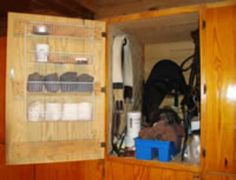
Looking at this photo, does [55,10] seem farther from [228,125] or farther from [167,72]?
[228,125]

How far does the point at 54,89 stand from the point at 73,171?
53 cm

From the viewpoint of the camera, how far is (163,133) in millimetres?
1566

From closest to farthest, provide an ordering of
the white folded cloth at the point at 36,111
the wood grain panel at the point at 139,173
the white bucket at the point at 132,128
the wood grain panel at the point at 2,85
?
1. the wood grain panel at the point at 139,173
2. the white folded cloth at the point at 36,111
3. the white bucket at the point at 132,128
4. the wood grain panel at the point at 2,85

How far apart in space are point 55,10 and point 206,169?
1.68 m

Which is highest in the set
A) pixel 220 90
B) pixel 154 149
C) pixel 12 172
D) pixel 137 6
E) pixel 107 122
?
pixel 137 6

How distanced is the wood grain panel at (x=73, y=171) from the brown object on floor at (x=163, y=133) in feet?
1.04

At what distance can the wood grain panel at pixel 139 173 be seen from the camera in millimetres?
1406

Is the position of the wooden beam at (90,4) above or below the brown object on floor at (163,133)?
above

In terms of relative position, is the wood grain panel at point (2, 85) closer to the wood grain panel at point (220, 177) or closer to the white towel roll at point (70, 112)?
the white towel roll at point (70, 112)

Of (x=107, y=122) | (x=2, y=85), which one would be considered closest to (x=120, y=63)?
(x=107, y=122)

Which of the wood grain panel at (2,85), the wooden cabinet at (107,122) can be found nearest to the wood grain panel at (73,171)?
the wooden cabinet at (107,122)

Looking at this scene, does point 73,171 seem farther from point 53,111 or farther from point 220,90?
point 220,90

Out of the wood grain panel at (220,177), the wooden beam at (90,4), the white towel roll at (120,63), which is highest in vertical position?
the wooden beam at (90,4)

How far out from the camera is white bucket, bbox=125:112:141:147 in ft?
5.69
